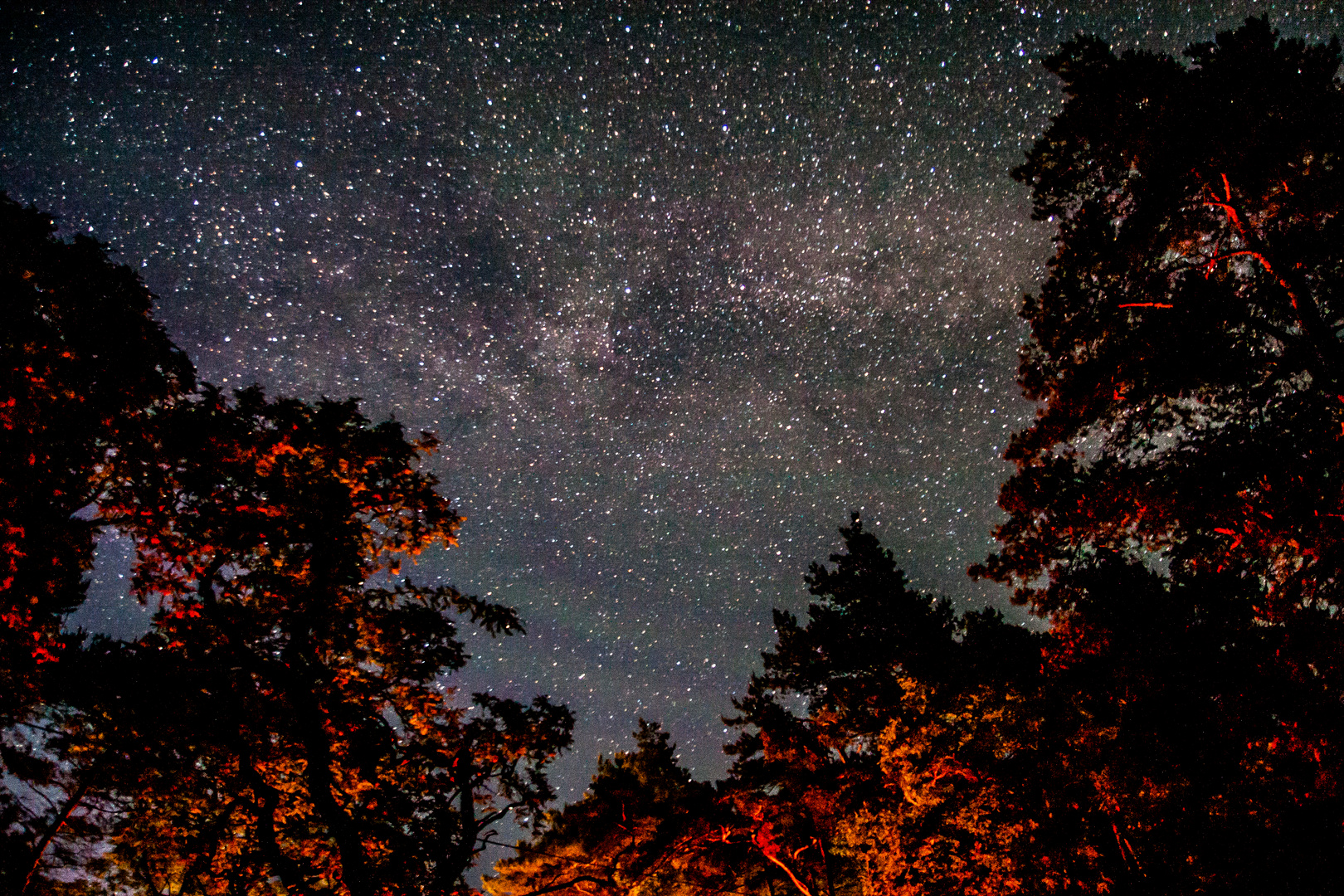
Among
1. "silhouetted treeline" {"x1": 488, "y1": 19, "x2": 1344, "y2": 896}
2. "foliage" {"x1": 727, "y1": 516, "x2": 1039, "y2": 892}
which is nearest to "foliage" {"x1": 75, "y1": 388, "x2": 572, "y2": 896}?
"silhouetted treeline" {"x1": 488, "y1": 19, "x2": 1344, "y2": 896}

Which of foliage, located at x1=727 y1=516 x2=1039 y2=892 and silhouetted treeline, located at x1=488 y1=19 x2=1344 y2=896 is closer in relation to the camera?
silhouetted treeline, located at x1=488 y1=19 x2=1344 y2=896

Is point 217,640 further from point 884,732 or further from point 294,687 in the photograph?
point 884,732

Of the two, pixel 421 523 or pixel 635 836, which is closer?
pixel 421 523

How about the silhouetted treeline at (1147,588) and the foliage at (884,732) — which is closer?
the silhouetted treeline at (1147,588)

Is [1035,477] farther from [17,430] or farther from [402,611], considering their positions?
[17,430]

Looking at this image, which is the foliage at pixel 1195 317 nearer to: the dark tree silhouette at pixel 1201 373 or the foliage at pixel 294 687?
the dark tree silhouette at pixel 1201 373

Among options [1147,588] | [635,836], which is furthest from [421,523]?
[1147,588]

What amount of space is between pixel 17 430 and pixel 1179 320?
553 inches

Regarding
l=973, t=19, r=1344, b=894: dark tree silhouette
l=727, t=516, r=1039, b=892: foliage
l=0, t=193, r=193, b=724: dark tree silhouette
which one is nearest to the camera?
l=0, t=193, r=193, b=724: dark tree silhouette

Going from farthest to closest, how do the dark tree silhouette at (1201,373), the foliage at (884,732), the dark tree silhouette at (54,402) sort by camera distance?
the foliage at (884,732) → the dark tree silhouette at (1201,373) → the dark tree silhouette at (54,402)

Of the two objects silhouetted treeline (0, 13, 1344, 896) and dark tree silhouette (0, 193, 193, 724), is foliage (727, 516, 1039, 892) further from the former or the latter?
dark tree silhouette (0, 193, 193, 724)

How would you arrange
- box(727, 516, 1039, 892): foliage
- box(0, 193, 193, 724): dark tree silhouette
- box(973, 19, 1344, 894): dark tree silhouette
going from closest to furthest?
box(0, 193, 193, 724): dark tree silhouette < box(973, 19, 1344, 894): dark tree silhouette < box(727, 516, 1039, 892): foliage

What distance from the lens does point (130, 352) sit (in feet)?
21.1

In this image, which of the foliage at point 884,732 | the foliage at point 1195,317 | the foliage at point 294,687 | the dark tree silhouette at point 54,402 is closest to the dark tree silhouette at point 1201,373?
the foliage at point 1195,317
